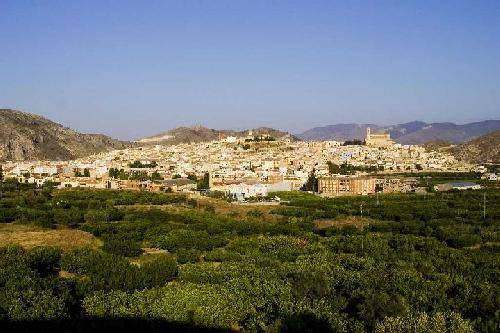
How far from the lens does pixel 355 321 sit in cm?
1689

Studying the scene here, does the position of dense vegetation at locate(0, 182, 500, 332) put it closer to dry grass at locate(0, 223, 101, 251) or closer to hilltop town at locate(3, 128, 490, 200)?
dry grass at locate(0, 223, 101, 251)

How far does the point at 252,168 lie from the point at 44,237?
57795 millimetres

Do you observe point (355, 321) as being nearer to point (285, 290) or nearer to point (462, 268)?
point (285, 290)

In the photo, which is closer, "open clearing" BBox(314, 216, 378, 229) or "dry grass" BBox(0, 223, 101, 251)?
"dry grass" BBox(0, 223, 101, 251)

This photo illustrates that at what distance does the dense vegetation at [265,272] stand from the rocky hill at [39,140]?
274 feet

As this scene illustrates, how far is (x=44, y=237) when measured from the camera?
112 feet

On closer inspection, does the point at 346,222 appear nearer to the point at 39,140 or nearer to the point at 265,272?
the point at 265,272

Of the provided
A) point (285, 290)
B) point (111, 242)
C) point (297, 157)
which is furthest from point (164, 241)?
point (297, 157)

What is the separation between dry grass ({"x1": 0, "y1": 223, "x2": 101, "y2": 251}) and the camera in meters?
32.2

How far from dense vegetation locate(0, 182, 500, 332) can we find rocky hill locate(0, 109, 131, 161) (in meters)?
83.5

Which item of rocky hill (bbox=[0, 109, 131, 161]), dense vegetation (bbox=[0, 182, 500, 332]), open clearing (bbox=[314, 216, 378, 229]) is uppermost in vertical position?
rocky hill (bbox=[0, 109, 131, 161])

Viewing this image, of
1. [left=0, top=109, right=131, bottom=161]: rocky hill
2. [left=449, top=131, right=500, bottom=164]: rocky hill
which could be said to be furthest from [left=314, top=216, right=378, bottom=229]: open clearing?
[left=0, top=109, right=131, bottom=161]: rocky hill

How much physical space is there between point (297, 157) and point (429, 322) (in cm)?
9258

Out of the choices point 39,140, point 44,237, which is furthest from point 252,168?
point 39,140
